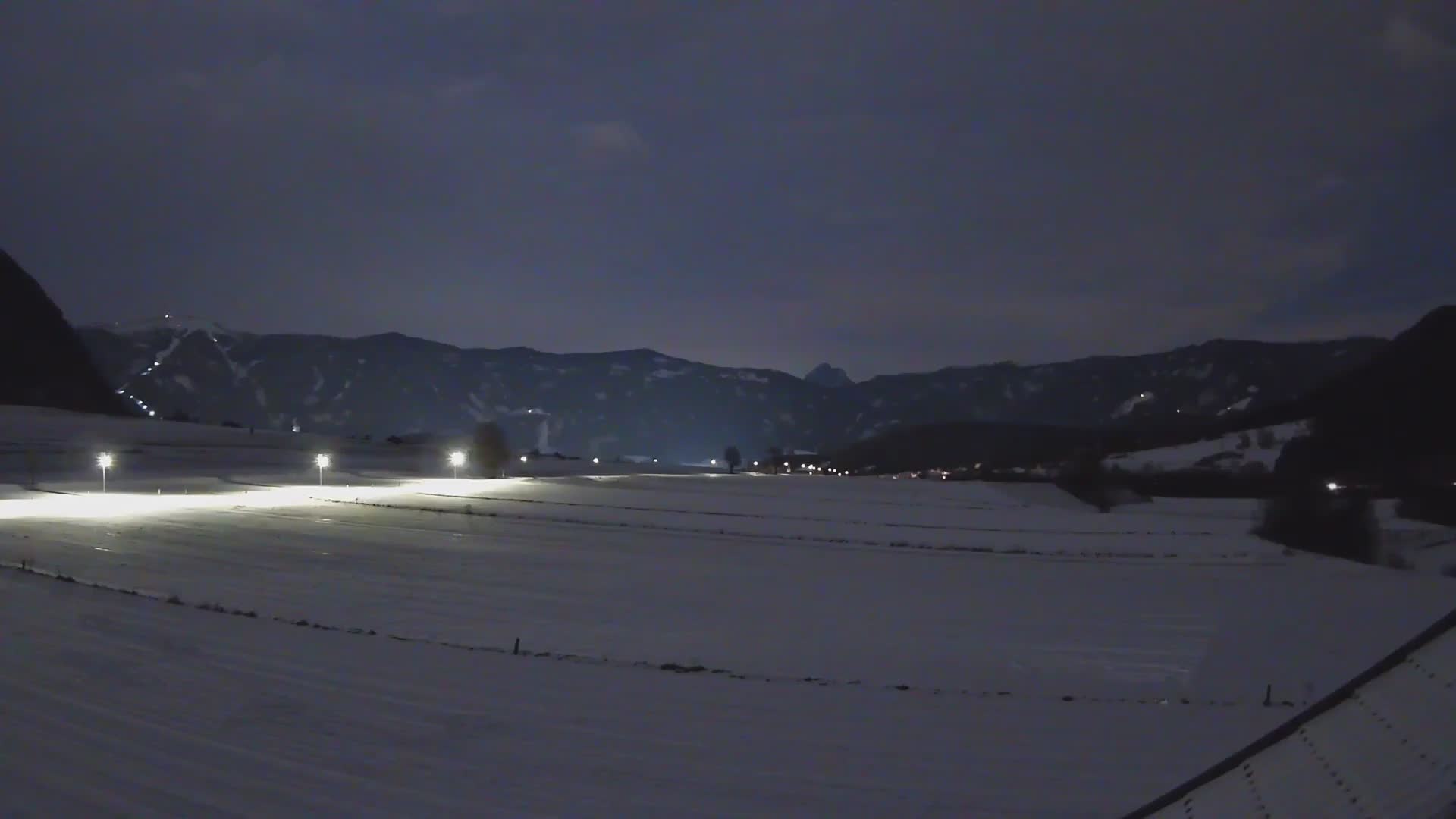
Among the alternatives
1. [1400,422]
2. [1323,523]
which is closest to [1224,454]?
[1400,422]

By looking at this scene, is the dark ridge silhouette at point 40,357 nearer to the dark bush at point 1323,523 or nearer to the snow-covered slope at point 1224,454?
the snow-covered slope at point 1224,454

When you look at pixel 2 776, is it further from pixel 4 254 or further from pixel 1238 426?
pixel 4 254

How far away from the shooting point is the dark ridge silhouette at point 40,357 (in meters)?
130

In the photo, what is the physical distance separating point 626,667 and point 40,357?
15743 cm

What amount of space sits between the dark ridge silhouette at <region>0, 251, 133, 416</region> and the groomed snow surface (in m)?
119

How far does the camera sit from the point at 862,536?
39281 millimetres

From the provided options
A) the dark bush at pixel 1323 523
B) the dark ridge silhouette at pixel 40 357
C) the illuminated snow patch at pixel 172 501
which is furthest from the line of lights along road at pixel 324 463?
the dark ridge silhouette at pixel 40 357

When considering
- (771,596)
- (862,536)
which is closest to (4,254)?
(862,536)

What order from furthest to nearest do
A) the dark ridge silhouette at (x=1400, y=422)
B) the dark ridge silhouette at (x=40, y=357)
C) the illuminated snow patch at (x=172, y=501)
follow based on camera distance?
the dark ridge silhouette at (x=40, y=357)
the dark ridge silhouette at (x=1400, y=422)
the illuminated snow patch at (x=172, y=501)

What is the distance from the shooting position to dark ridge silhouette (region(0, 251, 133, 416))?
13050 cm

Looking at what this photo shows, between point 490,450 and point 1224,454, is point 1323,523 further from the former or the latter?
point 490,450

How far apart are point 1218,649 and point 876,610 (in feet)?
21.5

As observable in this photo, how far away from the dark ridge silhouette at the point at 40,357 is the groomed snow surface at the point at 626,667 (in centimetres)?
11878

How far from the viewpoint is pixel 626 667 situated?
13352 millimetres
